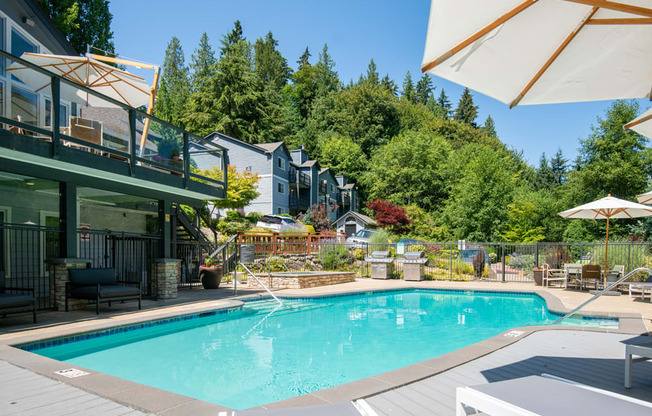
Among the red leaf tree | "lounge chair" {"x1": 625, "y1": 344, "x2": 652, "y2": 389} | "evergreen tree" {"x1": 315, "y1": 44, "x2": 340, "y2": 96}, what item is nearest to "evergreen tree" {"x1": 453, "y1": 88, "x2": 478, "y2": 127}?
"evergreen tree" {"x1": 315, "y1": 44, "x2": 340, "y2": 96}

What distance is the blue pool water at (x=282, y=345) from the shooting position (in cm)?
489

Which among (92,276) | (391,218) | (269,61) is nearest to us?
(92,276)

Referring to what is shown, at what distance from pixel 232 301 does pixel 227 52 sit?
40441 millimetres

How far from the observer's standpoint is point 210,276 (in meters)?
11.8

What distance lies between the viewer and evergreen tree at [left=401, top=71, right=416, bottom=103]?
58.5 m

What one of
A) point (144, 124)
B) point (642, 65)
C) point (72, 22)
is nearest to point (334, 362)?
point (642, 65)

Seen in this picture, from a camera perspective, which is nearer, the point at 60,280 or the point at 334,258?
the point at 60,280

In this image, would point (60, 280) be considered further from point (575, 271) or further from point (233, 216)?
point (233, 216)

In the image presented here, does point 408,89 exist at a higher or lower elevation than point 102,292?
higher

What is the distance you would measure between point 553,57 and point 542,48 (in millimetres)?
164

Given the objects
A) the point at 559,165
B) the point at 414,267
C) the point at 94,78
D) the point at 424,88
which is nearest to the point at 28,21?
the point at 94,78

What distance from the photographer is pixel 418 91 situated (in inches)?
2514

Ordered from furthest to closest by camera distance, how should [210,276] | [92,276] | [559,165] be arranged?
[559,165]
[210,276]
[92,276]

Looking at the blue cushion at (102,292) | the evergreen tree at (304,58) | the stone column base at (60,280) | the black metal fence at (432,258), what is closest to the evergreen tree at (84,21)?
the black metal fence at (432,258)
